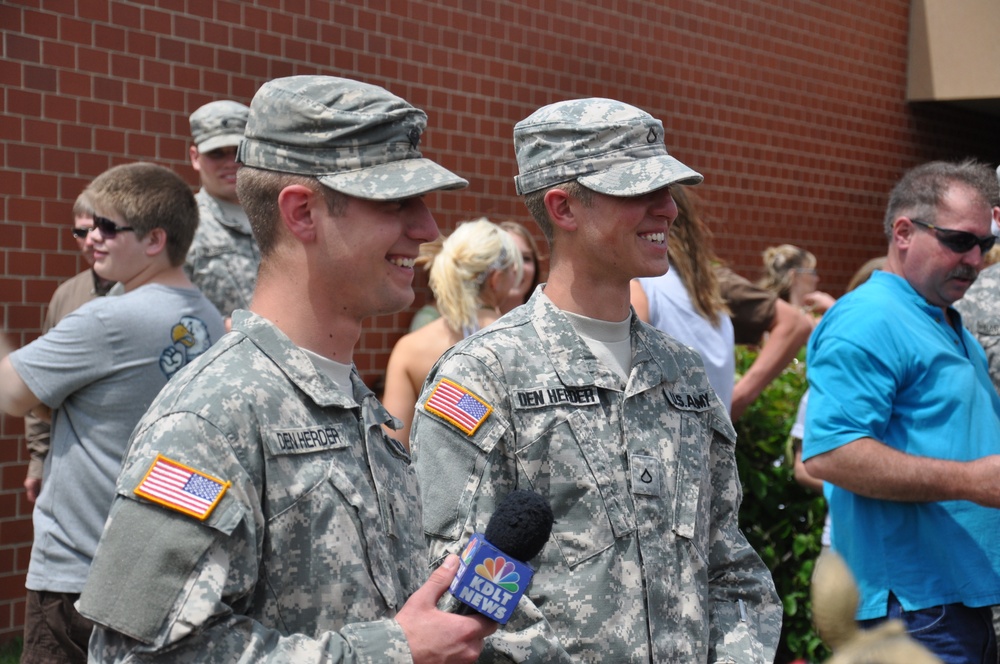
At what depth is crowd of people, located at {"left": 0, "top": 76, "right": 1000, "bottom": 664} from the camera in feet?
5.96

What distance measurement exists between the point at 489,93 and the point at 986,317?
15.1 ft

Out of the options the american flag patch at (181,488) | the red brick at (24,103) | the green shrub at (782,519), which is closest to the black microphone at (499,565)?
the american flag patch at (181,488)

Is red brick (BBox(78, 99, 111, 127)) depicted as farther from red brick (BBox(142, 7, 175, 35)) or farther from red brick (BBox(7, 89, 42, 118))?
red brick (BBox(142, 7, 175, 35))

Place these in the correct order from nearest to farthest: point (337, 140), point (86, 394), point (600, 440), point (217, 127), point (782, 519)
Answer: point (337, 140)
point (600, 440)
point (86, 394)
point (217, 127)
point (782, 519)

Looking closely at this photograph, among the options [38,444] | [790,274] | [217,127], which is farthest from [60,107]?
[790,274]

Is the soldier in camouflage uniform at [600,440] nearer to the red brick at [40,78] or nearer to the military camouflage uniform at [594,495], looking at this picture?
the military camouflage uniform at [594,495]

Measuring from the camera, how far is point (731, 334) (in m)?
4.99

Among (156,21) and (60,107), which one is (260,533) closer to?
(60,107)

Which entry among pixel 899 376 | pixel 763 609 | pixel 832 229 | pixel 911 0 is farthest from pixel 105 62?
pixel 911 0

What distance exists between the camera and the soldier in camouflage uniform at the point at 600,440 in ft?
8.38

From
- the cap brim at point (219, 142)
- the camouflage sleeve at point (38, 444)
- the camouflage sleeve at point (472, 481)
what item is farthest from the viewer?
the cap brim at point (219, 142)

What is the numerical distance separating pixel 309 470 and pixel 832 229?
36.7 ft

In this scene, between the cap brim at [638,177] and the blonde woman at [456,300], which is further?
the blonde woman at [456,300]

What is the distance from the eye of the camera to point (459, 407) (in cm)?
257
